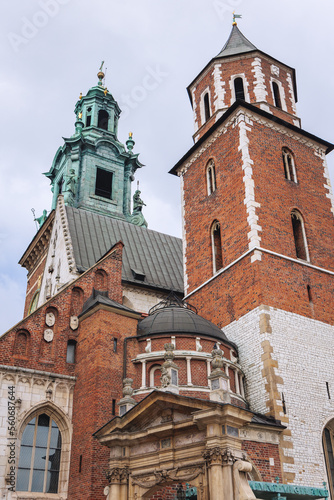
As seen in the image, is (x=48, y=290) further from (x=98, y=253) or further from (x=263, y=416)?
(x=263, y=416)

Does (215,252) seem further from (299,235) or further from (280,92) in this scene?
(280,92)

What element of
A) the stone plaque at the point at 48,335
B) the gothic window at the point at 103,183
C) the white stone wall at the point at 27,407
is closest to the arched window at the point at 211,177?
the stone plaque at the point at 48,335

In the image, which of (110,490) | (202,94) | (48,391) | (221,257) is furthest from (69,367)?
(202,94)

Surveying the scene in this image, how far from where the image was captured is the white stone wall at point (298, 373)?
54.5ft

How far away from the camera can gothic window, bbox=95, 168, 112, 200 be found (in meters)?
38.6

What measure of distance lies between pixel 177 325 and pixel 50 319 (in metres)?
4.15

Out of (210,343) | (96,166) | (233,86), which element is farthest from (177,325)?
(96,166)

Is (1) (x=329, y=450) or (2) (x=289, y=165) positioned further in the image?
(2) (x=289, y=165)

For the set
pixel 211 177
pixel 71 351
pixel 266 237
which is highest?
pixel 211 177

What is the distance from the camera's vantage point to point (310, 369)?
18.4m

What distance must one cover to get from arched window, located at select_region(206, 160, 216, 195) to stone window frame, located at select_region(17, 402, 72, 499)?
1089 cm

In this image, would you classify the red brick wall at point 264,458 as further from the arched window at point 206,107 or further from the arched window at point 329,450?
the arched window at point 206,107

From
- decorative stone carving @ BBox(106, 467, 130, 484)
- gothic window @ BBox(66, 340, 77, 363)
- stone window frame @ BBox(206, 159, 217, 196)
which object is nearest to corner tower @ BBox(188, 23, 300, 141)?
stone window frame @ BBox(206, 159, 217, 196)

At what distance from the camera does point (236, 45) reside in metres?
26.7
